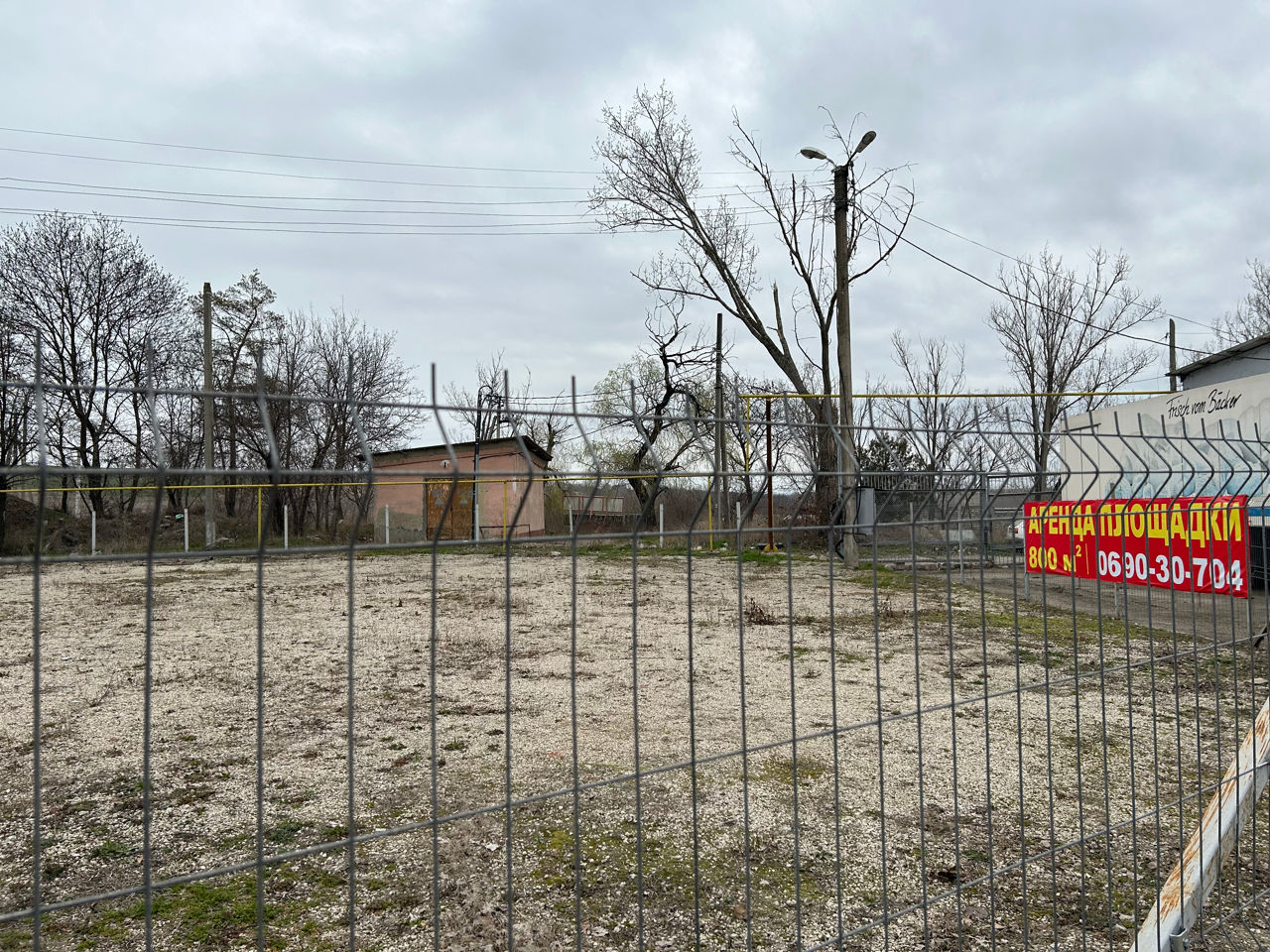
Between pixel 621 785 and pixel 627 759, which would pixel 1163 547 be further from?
pixel 621 785

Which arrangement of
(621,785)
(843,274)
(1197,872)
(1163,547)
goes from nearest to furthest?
1. (1197,872)
2. (621,785)
3. (1163,547)
4. (843,274)

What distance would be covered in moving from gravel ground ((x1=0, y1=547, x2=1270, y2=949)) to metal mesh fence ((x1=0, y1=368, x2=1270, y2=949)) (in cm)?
2

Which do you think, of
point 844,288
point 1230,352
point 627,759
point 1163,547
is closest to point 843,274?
point 844,288

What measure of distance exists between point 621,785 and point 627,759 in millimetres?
388

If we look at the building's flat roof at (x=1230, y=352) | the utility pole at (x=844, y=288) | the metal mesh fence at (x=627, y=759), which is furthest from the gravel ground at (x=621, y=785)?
the building's flat roof at (x=1230, y=352)

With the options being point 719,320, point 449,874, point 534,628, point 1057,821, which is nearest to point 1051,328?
point 719,320

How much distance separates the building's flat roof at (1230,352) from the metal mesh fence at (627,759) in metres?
8.59

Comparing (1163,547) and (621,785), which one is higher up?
(1163,547)

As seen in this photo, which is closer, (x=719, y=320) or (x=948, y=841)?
(x=948, y=841)

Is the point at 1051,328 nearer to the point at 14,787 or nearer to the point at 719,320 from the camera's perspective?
the point at 719,320

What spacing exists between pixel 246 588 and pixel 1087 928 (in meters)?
11.5

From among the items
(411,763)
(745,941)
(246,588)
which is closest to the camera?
(745,941)

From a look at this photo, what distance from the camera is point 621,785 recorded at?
406 cm

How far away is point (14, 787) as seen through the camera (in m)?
4.02
